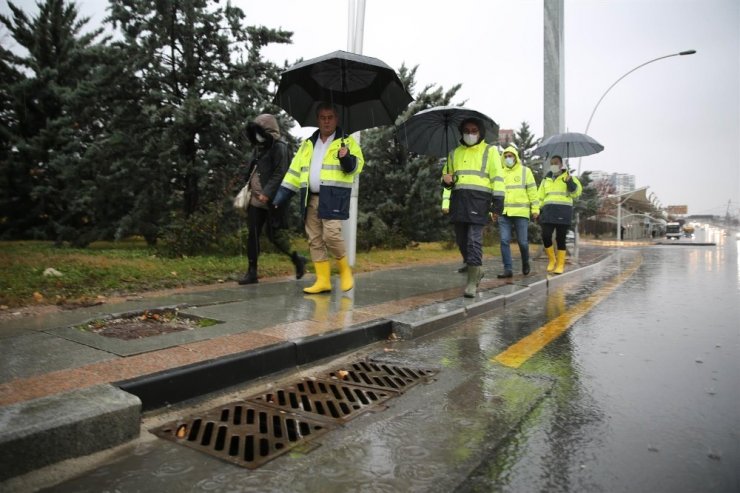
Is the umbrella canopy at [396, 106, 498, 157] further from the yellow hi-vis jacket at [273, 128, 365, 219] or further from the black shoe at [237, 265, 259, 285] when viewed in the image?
the black shoe at [237, 265, 259, 285]

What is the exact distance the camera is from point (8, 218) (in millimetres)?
14992

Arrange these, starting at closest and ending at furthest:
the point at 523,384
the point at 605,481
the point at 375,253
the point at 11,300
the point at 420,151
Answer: the point at 605,481
the point at 523,384
the point at 11,300
the point at 420,151
the point at 375,253

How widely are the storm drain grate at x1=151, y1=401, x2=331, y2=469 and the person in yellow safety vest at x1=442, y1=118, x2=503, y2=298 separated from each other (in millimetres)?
3862

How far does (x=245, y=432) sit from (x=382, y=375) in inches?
49.2

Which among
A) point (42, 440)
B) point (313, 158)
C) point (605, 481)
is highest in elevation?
point (313, 158)

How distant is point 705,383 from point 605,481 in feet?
5.93

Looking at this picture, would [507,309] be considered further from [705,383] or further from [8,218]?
[8,218]

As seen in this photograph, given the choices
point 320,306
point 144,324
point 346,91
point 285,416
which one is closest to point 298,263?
point 320,306

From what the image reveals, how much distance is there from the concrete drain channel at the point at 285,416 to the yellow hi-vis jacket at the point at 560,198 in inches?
260

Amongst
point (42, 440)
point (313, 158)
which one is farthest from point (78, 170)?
point (42, 440)

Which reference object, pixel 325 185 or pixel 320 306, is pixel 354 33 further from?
pixel 320 306

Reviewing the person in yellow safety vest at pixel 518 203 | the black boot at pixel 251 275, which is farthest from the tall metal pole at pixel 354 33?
the person in yellow safety vest at pixel 518 203

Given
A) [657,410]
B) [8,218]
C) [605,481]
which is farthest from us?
[8,218]

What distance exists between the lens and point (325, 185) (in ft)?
18.2
